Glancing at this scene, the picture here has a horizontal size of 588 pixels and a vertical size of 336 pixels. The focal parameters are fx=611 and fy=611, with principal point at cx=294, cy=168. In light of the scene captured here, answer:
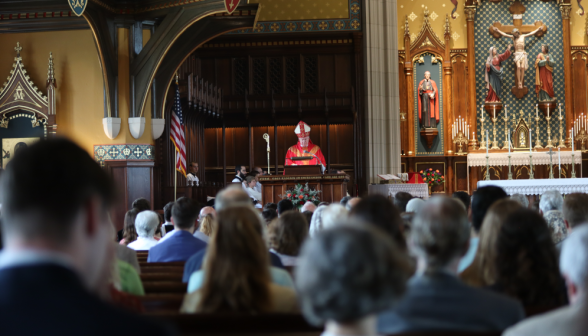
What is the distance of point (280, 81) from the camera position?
15.1 meters

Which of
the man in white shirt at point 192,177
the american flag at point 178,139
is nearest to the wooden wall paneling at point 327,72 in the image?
the man in white shirt at point 192,177

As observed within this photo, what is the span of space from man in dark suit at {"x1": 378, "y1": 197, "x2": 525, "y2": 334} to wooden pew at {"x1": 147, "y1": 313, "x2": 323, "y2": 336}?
28cm

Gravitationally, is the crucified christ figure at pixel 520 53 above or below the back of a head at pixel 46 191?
above

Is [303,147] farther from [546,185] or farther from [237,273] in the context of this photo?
[237,273]

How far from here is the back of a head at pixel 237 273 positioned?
2211mm

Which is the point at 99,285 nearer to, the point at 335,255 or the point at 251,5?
the point at 335,255

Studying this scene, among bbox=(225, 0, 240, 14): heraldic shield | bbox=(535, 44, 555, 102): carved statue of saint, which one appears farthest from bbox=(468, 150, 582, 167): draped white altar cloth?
bbox=(225, 0, 240, 14): heraldic shield

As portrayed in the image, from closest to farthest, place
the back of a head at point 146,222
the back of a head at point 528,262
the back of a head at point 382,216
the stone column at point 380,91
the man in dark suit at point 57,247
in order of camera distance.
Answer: the man in dark suit at point 57,247 < the back of a head at point 528,262 < the back of a head at point 382,216 < the back of a head at point 146,222 < the stone column at point 380,91

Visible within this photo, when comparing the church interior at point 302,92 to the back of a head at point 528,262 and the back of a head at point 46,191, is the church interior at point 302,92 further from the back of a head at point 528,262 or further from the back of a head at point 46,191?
the back of a head at point 46,191

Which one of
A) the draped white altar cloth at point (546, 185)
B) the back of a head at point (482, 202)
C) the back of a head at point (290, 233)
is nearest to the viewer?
the back of a head at point (290, 233)

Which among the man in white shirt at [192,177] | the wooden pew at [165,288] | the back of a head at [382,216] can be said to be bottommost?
the wooden pew at [165,288]

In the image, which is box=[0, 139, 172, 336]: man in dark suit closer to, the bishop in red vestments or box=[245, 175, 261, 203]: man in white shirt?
box=[245, 175, 261, 203]: man in white shirt

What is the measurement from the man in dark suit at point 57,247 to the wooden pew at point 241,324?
2.55 feet

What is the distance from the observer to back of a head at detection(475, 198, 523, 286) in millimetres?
2576
